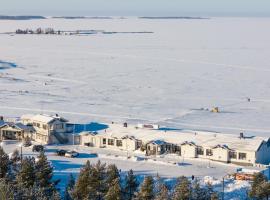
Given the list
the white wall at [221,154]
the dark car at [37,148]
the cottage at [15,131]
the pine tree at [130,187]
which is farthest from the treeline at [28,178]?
the cottage at [15,131]

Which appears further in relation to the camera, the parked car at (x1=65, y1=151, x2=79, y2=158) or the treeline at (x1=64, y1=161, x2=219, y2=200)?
the parked car at (x1=65, y1=151, x2=79, y2=158)

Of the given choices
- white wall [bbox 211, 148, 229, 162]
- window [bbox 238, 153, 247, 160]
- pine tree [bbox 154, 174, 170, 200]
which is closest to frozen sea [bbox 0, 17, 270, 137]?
white wall [bbox 211, 148, 229, 162]

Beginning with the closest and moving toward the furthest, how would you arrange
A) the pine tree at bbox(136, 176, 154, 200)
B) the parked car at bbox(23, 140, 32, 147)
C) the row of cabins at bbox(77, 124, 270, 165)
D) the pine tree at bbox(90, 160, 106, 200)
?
the pine tree at bbox(136, 176, 154, 200)
the pine tree at bbox(90, 160, 106, 200)
the row of cabins at bbox(77, 124, 270, 165)
the parked car at bbox(23, 140, 32, 147)

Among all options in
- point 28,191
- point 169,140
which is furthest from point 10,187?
point 169,140

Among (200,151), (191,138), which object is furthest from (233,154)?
(191,138)

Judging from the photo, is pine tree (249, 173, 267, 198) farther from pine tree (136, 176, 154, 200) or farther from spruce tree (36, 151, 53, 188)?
spruce tree (36, 151, 53, 188)

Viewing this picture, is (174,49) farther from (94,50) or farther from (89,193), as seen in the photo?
(89,193)

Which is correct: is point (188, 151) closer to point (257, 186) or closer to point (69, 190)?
point (257, 186)
